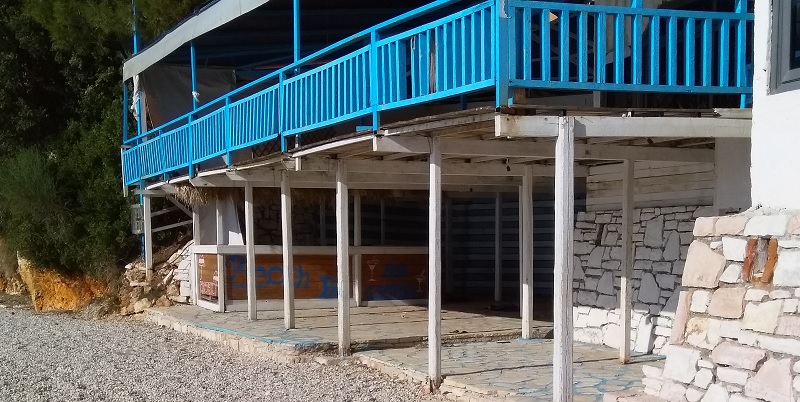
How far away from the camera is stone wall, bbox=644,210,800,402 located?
4.84 metres

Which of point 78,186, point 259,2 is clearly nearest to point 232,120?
point 259,2

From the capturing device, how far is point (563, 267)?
6250 mm

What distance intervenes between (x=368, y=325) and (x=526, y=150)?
4873 mm

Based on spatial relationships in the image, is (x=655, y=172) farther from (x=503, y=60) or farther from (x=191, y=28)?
(x=191, y=28)

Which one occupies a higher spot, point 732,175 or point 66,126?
point 66,126

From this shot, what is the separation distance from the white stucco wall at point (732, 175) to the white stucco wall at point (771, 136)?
2.21 meters

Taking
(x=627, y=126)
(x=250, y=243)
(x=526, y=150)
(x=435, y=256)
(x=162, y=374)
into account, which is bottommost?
(x=162, y=374)

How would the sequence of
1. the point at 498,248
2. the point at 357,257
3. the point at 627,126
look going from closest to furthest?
the point at 627,126, the point at 357,257, the point at 498,248

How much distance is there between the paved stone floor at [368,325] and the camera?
34.1 feet

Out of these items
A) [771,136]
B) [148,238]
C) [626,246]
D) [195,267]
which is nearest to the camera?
[771,136]

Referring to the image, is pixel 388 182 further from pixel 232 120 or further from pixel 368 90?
pixel 368 90

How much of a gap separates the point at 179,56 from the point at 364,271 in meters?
5.24

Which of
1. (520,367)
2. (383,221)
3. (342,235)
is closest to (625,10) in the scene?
(520,367)

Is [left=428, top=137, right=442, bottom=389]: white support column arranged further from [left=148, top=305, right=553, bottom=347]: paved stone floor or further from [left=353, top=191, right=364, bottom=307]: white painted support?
[left=353, top=191, right=364, bottom=307]: white painted support
